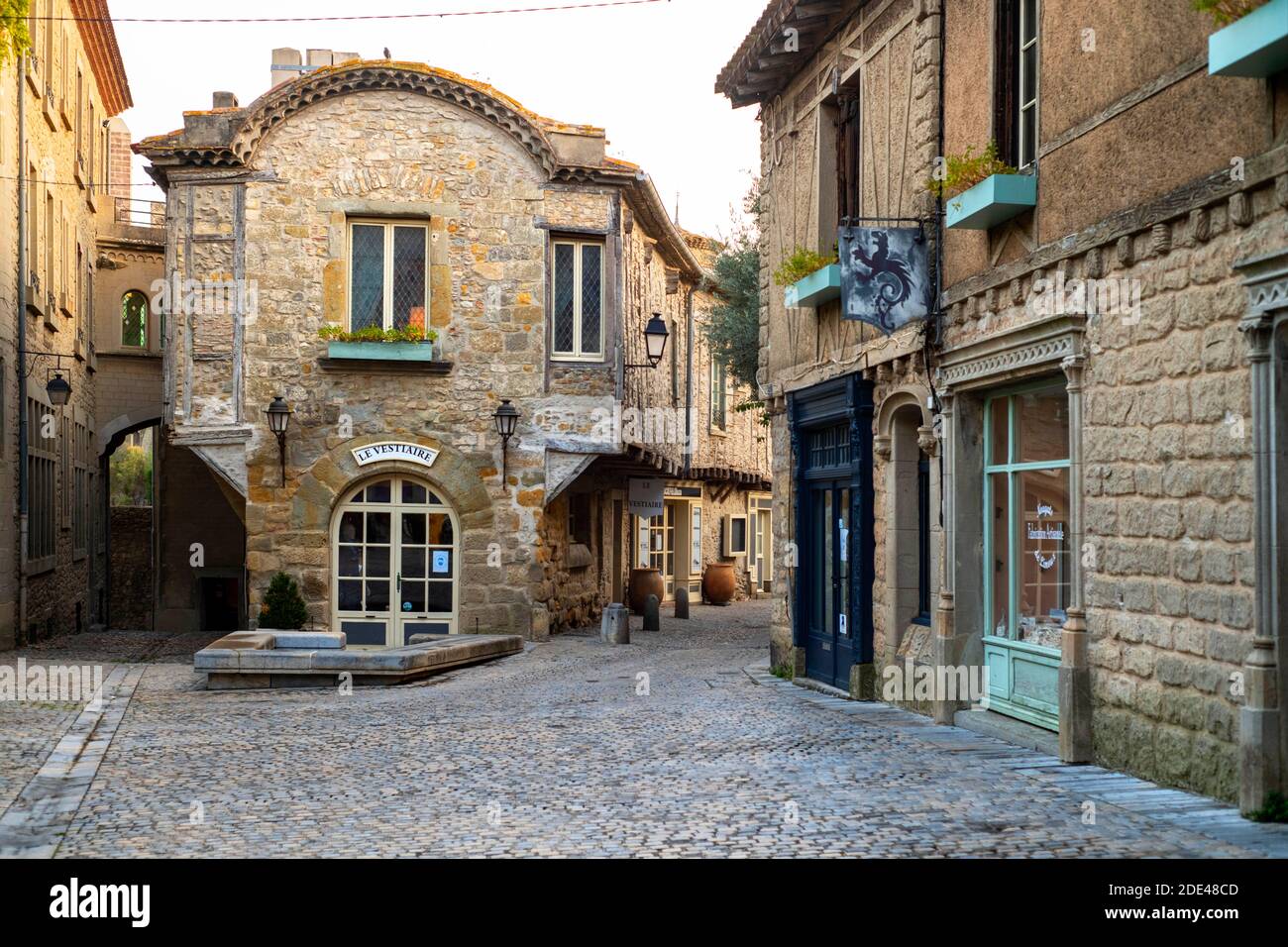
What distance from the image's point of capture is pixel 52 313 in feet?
68.6

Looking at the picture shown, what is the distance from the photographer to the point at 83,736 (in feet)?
34.3

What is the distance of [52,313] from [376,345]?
19.8 ft

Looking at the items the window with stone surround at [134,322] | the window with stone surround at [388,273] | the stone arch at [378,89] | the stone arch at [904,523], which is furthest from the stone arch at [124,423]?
the stone arch at [904,523]

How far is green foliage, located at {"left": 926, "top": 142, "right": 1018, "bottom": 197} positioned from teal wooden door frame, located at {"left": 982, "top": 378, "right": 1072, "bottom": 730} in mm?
1486

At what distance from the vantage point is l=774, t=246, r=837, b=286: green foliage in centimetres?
1318

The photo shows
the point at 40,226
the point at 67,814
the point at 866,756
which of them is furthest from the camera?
the point at 40,226

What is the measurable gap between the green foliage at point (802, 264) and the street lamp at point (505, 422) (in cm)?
541

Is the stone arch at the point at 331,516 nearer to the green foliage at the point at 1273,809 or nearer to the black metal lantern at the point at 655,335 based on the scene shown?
the black metal lantern at the point at 655,335

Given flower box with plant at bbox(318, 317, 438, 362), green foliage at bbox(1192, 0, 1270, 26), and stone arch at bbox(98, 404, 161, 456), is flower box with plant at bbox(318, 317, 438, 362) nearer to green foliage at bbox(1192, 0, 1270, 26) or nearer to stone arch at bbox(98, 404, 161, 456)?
stone arch at bbox(98, 404, 161, 456)

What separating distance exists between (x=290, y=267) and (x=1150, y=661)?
1336 cm

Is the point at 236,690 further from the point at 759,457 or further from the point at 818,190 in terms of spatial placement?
the point at 759,457

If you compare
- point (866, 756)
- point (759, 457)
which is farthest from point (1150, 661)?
point (759, 457)

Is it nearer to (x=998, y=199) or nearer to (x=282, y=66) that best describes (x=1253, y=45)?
(x=998, y=199)

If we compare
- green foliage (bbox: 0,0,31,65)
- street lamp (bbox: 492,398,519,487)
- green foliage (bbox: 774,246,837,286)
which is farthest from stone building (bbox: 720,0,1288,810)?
street lamp (bbox: 492,398,519,487)
